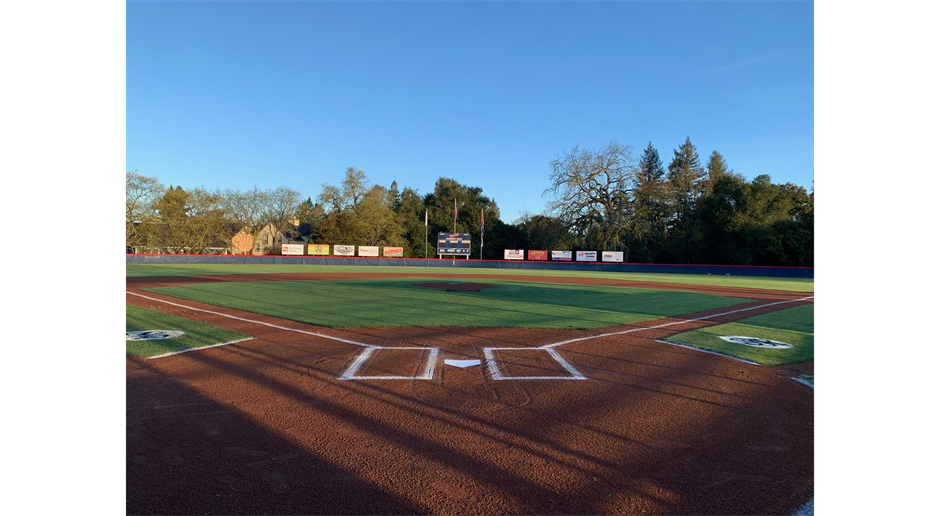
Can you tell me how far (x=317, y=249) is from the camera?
5700cm

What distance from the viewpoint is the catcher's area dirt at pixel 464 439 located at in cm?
327

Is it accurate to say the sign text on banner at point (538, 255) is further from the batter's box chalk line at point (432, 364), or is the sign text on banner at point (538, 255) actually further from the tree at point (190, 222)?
the batter's box chalk line at point (432, 364)

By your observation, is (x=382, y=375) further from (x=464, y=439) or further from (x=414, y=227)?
(x=414, y=227)

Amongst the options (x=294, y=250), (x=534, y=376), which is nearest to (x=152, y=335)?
(x=534, y=376)

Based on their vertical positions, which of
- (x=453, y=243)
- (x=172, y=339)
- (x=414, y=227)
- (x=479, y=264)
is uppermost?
(x=414, y=227)

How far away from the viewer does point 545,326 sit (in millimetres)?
10578

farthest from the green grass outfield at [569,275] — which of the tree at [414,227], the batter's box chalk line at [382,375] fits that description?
the tree at [414,227]

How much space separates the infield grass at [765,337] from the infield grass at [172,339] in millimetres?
8939

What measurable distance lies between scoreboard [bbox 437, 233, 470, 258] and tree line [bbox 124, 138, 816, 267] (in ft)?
14.1

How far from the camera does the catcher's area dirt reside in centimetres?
327

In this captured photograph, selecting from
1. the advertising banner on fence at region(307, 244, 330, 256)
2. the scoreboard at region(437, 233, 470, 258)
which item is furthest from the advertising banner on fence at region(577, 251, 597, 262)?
the advertising banner on fence at region(307, 244, 330, 256)

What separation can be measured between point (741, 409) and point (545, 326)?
5558 mm

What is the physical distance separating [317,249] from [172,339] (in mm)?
50327

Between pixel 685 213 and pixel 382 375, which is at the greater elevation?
pixel 685 213
